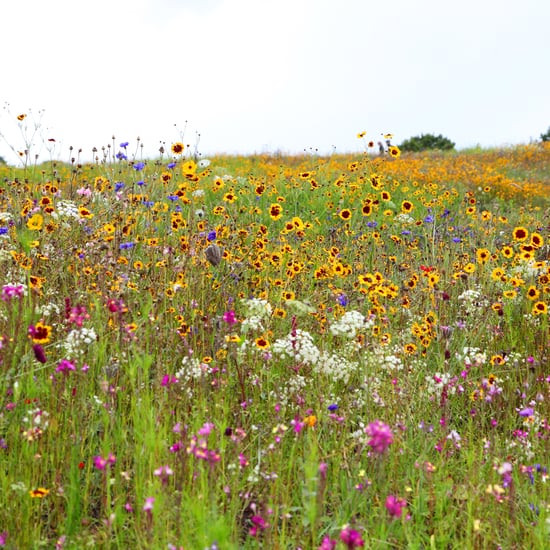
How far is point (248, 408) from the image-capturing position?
299 cm

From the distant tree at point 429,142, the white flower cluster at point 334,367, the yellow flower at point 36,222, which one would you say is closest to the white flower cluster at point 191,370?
the white flower cluster at point 334,367

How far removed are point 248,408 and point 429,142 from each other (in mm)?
21634

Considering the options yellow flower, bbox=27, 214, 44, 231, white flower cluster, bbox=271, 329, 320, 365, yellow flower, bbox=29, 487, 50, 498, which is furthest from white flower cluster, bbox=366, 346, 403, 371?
yellow flower, bbox=27, 214, 44, 231

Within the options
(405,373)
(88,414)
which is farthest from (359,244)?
(88,414)

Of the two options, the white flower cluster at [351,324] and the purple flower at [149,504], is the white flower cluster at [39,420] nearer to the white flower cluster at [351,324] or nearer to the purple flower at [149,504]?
the purple flower at [149,504]

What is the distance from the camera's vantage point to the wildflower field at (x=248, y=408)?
2086 mm

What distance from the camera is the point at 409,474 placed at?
8.59ft

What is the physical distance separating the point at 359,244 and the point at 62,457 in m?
4.31

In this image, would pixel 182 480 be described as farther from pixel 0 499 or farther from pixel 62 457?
pixel 0 499

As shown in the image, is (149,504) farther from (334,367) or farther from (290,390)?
(334,367)

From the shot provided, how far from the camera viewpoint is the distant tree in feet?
73.6

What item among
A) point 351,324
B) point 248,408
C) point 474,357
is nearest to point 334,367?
point 351,324

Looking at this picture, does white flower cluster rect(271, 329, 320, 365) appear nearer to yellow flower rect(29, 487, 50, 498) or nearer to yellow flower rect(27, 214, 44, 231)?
yellow flower rect(29, 487, 50, 498)

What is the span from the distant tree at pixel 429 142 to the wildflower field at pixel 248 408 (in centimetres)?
1825
